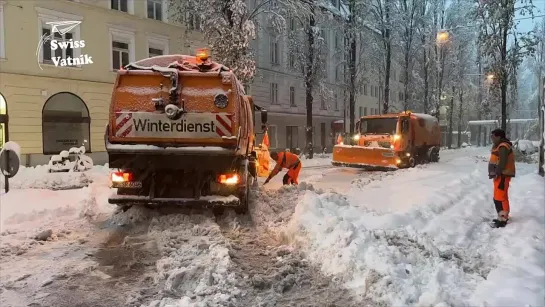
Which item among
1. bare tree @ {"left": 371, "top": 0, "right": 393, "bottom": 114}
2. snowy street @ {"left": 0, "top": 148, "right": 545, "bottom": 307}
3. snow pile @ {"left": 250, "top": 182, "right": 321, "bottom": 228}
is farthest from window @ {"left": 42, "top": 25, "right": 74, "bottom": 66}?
bare tree @ {"left": 371, "top": 0, "right": 393, "bottom": 114}

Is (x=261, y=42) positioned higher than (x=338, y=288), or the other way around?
(x=261, y=42)

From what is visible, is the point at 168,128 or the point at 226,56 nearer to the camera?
the point at 168,128

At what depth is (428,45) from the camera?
37.9 metres

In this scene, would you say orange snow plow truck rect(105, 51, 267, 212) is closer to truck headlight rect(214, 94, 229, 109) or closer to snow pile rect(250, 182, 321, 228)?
truck headlight rect(214, 94, 229, 109)

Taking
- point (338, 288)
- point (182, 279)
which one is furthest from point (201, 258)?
point (338, 288)

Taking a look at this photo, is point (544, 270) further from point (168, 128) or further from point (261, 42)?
point (261, 42)

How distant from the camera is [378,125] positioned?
1920 centimetres

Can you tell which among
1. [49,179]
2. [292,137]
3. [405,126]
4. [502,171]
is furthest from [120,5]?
[502,171]

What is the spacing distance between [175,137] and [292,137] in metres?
29.9

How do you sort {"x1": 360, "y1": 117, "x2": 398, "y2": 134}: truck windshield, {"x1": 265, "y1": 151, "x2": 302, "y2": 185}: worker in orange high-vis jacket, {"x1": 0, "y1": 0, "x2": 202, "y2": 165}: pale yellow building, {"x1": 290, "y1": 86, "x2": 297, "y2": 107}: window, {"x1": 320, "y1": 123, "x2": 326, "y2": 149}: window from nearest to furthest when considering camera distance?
1. {"x1": 265, "y1": 151, "x2": 302, "y2": 185}: worker in orange high-vis jacket
2. {"x1": 360, "y1": 117, "x2": 398, "y2": 134}: truck windshield
3. {"x1": 0, "y1": 0, "x2": 202, "y2": 165}: pale yellow building
4. {"x1": 290, "y1": 86, "x2": 297, "y2": 107}: window
5. {"x1": 320, "y1": 123, "x2": 326, "y2": 149}: window

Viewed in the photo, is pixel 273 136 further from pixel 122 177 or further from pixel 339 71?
pixel 122 177

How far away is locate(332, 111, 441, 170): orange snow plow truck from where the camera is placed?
699 inches

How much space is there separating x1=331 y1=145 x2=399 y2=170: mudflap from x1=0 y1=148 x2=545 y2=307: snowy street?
26.1 ft

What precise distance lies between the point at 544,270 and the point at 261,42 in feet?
96.1
